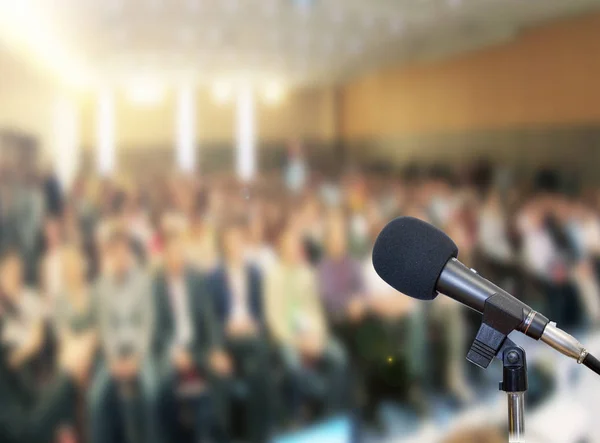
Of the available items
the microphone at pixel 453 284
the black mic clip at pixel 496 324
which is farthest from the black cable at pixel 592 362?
the black mic clip at pixel 496 324

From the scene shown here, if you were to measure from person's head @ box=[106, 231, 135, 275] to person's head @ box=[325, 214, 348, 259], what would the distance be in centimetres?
63

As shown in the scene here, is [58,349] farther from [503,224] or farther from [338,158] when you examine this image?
[503,224]

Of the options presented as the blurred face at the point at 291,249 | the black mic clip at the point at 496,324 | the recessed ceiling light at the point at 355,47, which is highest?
the recessed ceiling light at the point at 355,47

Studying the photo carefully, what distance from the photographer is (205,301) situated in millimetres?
1917

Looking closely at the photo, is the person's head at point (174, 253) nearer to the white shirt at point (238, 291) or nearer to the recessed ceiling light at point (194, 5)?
the white shirt at point (238, 291)

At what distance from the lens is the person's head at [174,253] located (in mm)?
1867

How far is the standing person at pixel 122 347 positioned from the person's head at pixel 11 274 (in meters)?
0.20

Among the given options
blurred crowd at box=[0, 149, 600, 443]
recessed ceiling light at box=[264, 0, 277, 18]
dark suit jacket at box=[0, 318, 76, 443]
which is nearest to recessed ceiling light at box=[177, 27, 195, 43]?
recessed ceiling light at box=[264, 0, 277, 18]

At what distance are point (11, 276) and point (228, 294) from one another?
23.6 inches

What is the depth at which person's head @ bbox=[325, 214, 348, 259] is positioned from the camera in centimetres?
212

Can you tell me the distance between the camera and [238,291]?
6.45 feet

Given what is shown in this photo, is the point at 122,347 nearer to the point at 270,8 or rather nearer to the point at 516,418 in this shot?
the point at 270,8

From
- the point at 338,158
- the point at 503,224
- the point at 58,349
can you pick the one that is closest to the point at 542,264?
the point at 503,224

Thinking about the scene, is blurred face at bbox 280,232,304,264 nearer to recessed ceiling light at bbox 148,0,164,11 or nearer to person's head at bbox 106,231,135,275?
person's head at bbox 106,231,135,275
